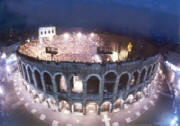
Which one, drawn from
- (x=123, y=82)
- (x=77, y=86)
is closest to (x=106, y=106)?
(x=123, y=82)

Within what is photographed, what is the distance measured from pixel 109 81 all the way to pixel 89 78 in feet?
14.5

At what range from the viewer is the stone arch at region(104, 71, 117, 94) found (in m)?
30.2

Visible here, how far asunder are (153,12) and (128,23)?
56.2 ft

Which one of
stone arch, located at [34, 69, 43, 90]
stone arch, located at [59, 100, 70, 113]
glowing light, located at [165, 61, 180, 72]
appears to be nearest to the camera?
stone arch, located at [34, 69, 43, 90]

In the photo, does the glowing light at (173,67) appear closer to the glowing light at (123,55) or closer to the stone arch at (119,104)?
the glowing light at (123,55)

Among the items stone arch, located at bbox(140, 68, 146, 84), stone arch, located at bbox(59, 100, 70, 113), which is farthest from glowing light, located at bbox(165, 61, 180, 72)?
stone arch, located at bbox(59, 100, 70, 113)

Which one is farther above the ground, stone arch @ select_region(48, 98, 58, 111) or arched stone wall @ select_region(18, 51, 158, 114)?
arched stone wall @ select_region(18, 51, 158, 114)

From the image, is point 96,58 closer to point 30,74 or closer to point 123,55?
point 123,55

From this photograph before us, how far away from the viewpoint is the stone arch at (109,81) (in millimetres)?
30219

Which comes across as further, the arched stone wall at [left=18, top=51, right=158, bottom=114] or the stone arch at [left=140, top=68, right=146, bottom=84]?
the stone arch at [left=140, top=68, right=146, bottom=84]

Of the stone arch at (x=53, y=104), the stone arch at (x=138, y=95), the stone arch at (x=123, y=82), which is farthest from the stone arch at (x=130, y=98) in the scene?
the stone arch at (x=53, y=104)

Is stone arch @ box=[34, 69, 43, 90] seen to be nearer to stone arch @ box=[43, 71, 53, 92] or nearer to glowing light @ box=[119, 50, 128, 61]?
stone arch @ box=[43, 71, 53, 92]

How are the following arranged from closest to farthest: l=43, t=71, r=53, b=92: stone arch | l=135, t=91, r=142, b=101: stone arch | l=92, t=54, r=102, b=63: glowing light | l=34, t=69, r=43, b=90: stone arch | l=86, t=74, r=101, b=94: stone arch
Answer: l=86, t=74, r=101, b=94: stone arch
l=43, t=71, r=53, b=92: stone arch
l=34, t=69, r=43, b=90: stone arch
l=135, t=91, r=142, b=101: stone arch
l=92, t=54, r=102, b=63: glowing light

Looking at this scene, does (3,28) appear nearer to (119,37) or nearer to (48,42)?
(48,42)
